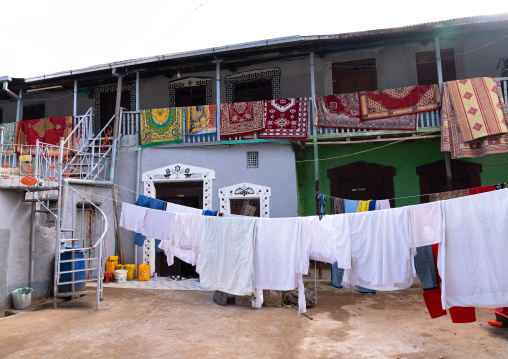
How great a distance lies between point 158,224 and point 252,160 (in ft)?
14.2

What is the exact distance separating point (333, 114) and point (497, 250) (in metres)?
7.14

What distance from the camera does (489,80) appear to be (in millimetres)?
9141

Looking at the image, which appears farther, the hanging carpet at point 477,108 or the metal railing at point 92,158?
the metal railing at point 92,158

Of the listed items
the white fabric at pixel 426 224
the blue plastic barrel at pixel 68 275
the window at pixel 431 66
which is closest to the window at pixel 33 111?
the blue plastic barrel at pixel 68 275

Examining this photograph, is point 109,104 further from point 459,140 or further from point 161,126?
point 459,140

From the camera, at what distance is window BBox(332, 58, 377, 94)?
11320 millimetres

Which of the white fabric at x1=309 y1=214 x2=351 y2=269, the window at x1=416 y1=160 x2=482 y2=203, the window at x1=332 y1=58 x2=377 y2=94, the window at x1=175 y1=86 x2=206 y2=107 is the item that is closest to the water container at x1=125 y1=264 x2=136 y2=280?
the window at x1=175 y1=86 x2=206 y2=107

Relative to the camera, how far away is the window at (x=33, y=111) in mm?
14141

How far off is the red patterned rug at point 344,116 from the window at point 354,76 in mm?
1338

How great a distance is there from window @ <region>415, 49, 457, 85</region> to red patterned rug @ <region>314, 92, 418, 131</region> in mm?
2017

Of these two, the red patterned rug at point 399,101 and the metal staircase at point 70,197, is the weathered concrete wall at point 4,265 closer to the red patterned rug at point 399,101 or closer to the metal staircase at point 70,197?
the metal staircase at point 70,197

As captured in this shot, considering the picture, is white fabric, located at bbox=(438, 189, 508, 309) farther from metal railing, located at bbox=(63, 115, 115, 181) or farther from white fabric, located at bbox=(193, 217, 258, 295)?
metal railing, located at bbox=(63, 115, 115, 181)

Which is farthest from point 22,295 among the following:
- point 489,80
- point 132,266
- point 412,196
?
point 489,80

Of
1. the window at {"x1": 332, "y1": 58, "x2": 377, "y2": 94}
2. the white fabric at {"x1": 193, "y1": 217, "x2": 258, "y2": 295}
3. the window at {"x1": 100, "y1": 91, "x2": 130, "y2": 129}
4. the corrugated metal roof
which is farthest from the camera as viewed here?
the window at {"x1": 100, "y1": 91, "x2": 130, "y2": 129}
